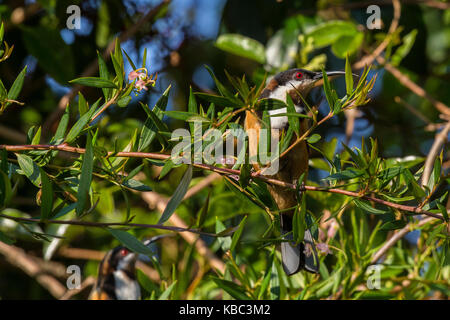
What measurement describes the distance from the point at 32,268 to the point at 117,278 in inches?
22.8

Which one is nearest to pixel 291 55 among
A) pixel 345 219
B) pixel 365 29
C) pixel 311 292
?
pixel 365 29

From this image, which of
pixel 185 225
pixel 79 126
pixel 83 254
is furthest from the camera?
pixel 83 254

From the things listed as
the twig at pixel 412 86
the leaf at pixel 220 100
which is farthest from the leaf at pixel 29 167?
the twig at pixel 412 86

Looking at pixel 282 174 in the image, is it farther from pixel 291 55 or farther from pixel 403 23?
pixel 403 23

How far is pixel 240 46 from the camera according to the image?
3.19 m

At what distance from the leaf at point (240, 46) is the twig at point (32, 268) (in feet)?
5.28

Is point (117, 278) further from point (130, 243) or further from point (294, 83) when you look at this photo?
point (130, 243)

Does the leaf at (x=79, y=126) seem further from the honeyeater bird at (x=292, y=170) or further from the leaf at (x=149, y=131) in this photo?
the honeyeater bird at (x=292, y=170)

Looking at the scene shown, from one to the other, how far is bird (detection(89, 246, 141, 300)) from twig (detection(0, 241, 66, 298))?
217 millimetres

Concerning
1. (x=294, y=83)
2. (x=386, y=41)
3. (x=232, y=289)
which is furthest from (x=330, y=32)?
(x=232, y=289)

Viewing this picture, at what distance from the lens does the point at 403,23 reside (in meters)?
3.59

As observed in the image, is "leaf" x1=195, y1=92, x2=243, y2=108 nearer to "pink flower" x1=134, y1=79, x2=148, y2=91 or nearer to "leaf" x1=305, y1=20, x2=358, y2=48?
"pink flower" x1=134, y1=79, x2=148, y2=91

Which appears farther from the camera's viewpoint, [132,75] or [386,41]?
[386,41]

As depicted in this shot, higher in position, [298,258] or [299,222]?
[299,222]
